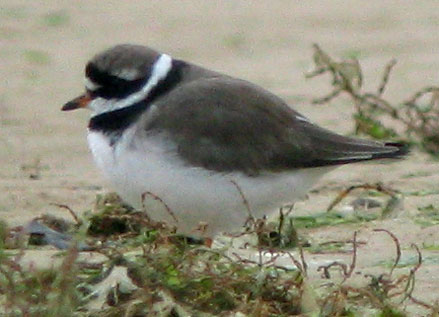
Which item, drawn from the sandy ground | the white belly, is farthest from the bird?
the sandy ground

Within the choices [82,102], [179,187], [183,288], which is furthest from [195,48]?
[183,288]

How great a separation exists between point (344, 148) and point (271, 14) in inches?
279

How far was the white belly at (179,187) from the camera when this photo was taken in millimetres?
6359

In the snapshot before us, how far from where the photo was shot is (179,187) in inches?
251

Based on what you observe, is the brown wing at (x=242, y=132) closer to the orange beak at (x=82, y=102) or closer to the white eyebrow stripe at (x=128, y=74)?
the white eyebrow stripe at (x=128, y=74)

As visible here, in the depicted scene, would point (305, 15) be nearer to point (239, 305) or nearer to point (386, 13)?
point (386, 13)

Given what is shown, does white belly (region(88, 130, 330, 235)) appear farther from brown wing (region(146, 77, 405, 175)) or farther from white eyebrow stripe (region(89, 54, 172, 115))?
white eyebrow stripe (region(89, 54, 172, 115))

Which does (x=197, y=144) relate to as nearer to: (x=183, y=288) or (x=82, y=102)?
(x=82, y=102)

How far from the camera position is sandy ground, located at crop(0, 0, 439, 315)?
8766mm

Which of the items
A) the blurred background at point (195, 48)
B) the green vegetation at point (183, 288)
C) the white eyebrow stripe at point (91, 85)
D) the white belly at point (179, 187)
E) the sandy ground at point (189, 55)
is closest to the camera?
the green vegetation at point (183, 288)

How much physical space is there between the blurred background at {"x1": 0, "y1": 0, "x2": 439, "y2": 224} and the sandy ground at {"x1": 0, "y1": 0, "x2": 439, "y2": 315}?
0.01 metres

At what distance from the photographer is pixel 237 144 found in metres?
6.75

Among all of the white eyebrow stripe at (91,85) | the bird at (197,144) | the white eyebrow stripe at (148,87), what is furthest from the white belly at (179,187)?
the white eyebrow stripe at (91,85)

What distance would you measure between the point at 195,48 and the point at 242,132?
20.5ft
